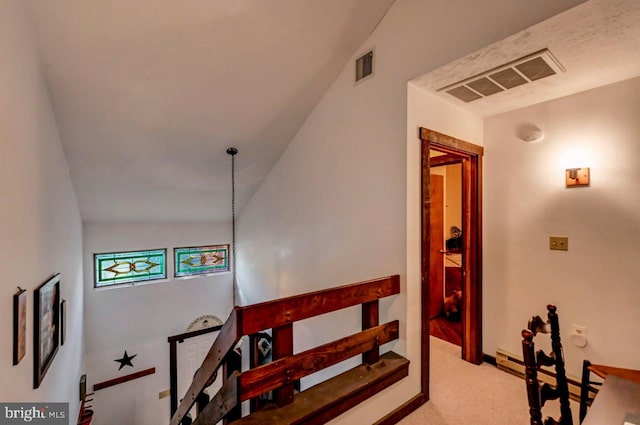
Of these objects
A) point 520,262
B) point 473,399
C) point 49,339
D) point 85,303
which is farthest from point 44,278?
point 520,262

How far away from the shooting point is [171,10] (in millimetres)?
1910

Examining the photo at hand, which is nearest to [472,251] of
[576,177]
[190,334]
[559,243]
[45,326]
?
[559,243]

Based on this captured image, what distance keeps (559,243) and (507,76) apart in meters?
1.44

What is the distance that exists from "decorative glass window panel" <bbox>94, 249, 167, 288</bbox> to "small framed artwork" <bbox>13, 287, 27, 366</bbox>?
314cm

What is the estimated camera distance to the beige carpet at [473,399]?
6.58 feet

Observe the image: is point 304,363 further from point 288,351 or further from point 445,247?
point 445,247

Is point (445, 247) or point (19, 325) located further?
point (445, 247)

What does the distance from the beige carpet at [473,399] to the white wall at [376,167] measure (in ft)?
0.74

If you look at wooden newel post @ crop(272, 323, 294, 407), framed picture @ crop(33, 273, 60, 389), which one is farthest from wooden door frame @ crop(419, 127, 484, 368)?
framed picture @ crop(33, 273, 60, 389)

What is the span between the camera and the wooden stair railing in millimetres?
1418

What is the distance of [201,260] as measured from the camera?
5152mm

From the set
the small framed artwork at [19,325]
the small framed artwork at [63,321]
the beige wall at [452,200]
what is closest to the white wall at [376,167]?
the beige wall at [452,200]

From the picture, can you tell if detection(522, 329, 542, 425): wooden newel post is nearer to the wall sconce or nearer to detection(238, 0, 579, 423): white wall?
detection(238, 0, 579, 423): white wall

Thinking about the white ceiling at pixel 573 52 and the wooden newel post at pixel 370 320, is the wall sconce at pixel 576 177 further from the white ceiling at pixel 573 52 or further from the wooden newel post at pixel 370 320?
the wooden newel post at pixel 370 320
